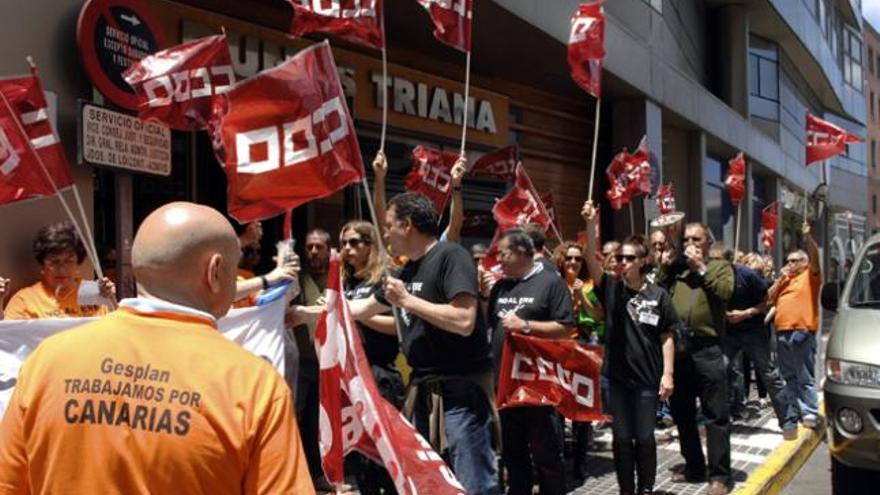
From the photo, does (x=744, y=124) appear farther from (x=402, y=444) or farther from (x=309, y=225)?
(x=402, y=444)

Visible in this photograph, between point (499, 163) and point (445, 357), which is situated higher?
point (499, 163)

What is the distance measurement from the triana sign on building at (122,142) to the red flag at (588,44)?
3.76 m

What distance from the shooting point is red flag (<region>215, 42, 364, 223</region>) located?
429 cm

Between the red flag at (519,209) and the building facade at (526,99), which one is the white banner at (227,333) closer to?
the building facade at (526,99)

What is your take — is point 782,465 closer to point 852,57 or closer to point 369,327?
point 369,327

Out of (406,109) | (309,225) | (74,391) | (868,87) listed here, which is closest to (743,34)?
(406,109)

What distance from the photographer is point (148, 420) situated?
198 centimetres

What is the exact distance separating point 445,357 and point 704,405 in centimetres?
299

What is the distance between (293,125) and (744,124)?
22.9 m

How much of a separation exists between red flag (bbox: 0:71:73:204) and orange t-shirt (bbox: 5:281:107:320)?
567mm

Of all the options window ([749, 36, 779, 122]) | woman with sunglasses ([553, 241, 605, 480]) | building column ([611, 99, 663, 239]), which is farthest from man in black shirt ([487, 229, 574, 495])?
window ([749, 36, 779, 122])

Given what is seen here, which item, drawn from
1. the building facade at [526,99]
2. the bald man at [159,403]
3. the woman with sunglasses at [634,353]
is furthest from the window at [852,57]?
the bald man at [159,403]

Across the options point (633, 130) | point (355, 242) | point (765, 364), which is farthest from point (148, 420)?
point (633, 130)

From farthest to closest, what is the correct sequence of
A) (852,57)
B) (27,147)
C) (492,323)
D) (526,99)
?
(852,57) < (526,99) < (492,323) < (27,147)
